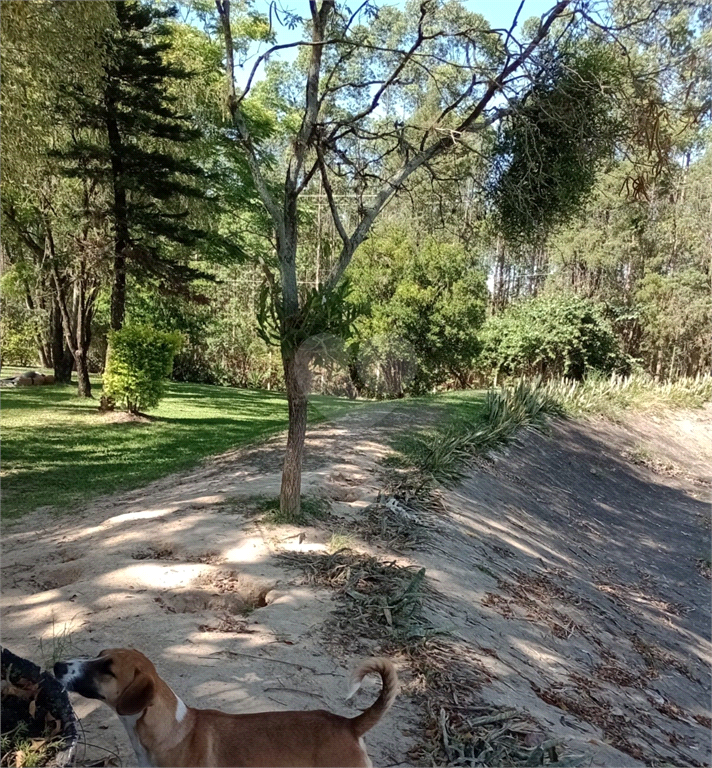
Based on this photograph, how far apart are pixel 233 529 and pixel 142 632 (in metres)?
1.89

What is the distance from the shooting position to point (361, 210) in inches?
240

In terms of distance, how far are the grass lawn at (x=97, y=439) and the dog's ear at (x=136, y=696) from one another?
5650mm

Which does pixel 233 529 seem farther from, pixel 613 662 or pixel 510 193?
pixel 510 193

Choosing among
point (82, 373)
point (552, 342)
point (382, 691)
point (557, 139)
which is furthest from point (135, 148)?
point (552, 342)

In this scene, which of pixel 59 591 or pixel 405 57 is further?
pixel 405 57

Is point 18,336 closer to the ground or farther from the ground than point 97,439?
farther from the ground

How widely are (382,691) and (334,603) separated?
2250 millimetres

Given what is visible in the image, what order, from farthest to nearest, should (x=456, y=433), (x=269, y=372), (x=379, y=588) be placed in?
(x=269, y=372)
(x=456, y=433)
(x=379, y=588)

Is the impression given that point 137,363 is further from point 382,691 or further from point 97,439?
point 382,691

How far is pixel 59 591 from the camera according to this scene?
4.63 meters

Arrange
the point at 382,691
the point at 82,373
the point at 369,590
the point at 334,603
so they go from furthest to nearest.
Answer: the point at 82,373 < the point at 369,590 < the point at 334,603 < the point at 382,691

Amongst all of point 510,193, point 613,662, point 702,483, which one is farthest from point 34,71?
point 702,483

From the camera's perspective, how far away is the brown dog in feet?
7.55

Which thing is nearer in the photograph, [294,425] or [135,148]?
[294,425]
